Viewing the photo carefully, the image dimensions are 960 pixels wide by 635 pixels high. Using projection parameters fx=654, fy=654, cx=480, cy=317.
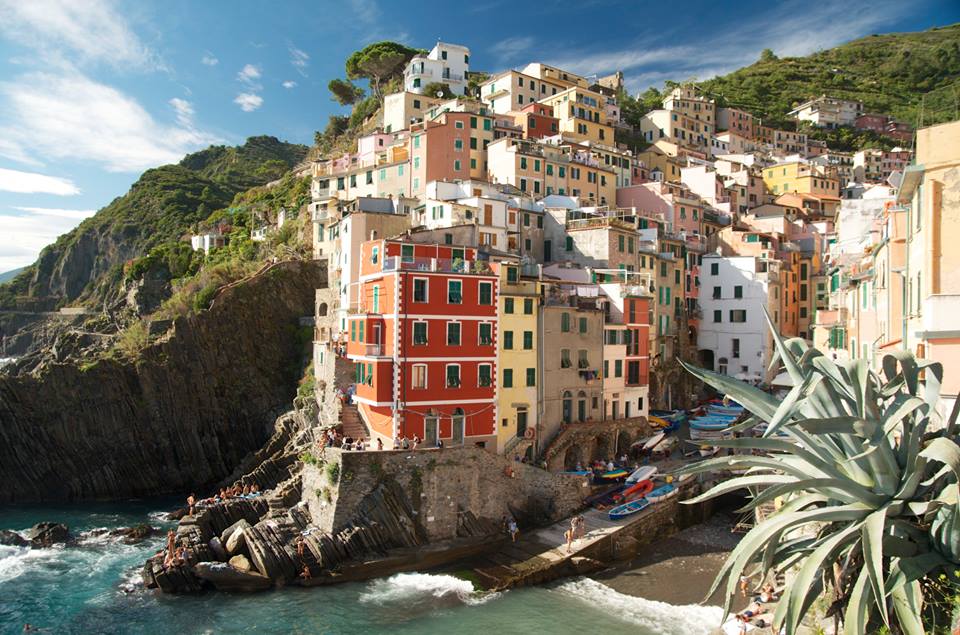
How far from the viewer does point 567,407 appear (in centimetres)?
3816

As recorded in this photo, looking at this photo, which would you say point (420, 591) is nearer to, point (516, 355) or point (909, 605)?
point (516, 355)

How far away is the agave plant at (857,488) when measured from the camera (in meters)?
10.6

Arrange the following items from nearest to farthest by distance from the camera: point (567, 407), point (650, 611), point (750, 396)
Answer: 1. point (750, 396)
2. point (650, 611)
3. point (567, 407)

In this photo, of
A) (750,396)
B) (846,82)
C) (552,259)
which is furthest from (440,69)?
(846,82)

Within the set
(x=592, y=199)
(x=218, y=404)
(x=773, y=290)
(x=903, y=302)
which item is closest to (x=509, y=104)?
(x=592, y=199)

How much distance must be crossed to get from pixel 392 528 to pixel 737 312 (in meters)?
36.2

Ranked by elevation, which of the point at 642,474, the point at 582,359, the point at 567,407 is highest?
the point at 582,359

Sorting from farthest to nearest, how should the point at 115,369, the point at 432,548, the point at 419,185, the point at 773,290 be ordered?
the point at 419,185 → the point at 773,290 → the point at 115,369 → the point at 432,548

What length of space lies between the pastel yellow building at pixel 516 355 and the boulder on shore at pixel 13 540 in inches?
1026

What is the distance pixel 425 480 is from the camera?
3056 cm

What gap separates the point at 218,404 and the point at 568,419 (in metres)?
28.7

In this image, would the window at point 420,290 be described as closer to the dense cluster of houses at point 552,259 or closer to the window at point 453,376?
the dense cluster of houses at point 552,259

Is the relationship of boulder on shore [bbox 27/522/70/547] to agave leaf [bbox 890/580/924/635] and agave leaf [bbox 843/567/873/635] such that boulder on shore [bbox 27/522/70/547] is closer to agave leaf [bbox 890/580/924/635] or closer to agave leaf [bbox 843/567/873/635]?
agave leaf [bbox 843/567/873/635]

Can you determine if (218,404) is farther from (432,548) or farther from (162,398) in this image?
(432,548)
